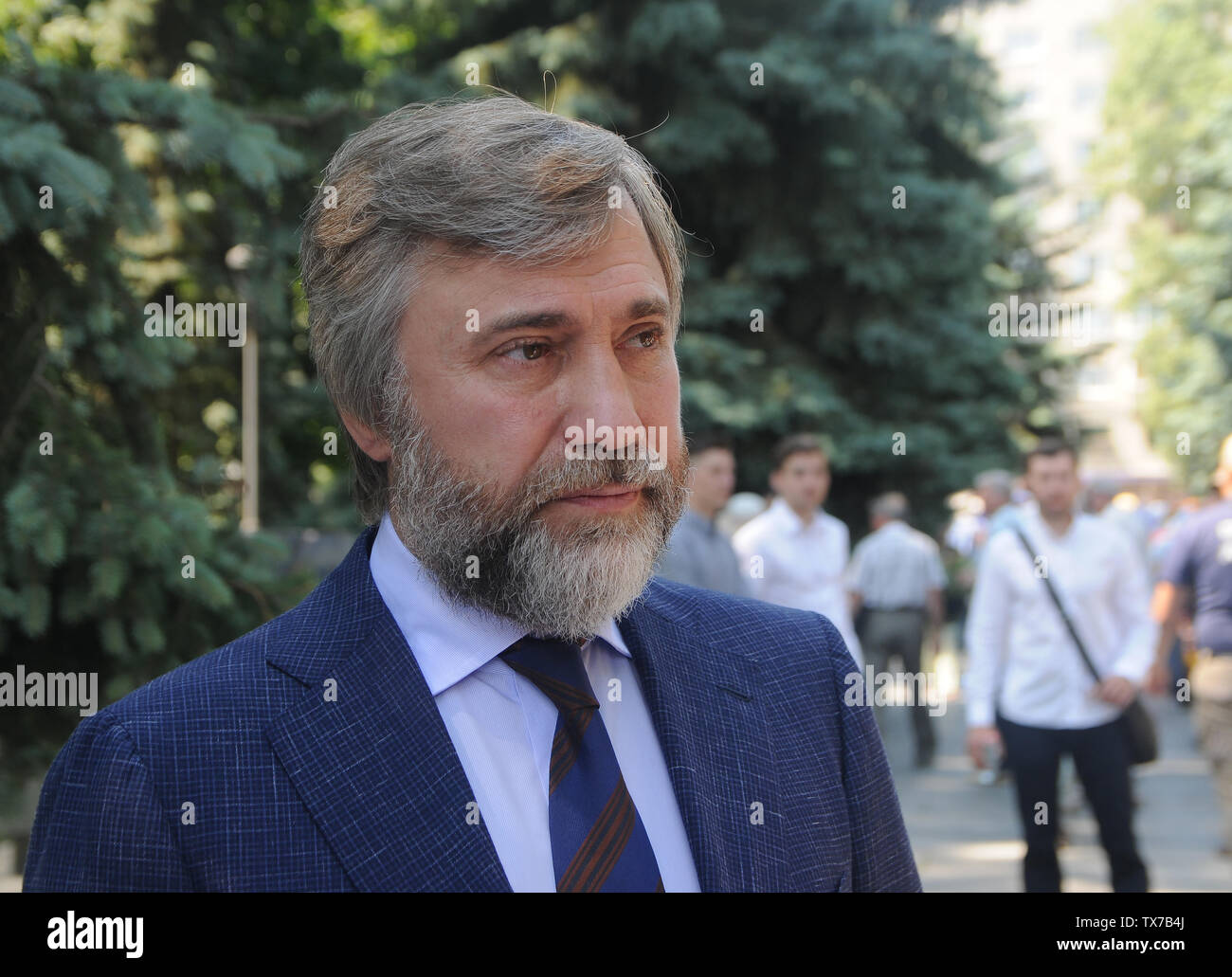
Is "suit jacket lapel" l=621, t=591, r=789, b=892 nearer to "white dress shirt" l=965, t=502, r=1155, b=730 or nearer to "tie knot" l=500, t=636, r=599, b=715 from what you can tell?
"tie knot" l=500, t=636, r=599, b=715

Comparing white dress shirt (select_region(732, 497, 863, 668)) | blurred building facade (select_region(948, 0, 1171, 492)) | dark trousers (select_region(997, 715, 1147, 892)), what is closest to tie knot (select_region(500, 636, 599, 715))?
dark trousers (select_region(997, 715, 1147, 892))

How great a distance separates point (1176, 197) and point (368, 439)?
1274 centimetres

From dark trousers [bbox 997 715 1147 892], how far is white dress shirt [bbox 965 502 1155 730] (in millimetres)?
59

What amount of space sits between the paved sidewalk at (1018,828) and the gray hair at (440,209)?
388 cm

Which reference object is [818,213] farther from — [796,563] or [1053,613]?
[1053,613]

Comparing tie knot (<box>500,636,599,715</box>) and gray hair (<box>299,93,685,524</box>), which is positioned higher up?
gray hair (<box>299,93,685,524</box>)

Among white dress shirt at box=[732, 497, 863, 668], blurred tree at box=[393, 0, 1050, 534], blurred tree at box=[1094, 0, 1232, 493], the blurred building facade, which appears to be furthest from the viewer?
blurred tree at box=[1094, 0, 1232, 493]

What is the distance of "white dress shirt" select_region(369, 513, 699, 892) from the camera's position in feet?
4.92

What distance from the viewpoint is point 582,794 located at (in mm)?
1502

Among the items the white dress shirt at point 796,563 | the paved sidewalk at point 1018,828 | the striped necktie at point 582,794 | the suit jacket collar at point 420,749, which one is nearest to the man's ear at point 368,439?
the suit jacket collar at point 420,749

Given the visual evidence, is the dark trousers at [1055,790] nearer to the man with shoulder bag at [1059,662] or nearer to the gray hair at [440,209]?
the man with shoulder bag at [1059,662]

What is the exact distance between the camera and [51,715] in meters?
3.61
